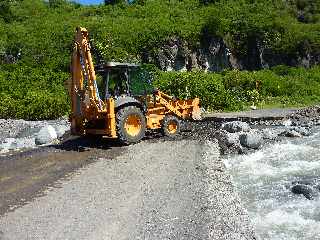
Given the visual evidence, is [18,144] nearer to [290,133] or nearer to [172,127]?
[172,127]

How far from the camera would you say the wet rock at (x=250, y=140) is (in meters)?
16.4

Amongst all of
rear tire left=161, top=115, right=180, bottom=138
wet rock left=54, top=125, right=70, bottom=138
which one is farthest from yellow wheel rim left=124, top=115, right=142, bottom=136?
wet rock left=54, top=125, right=70, bottom=138

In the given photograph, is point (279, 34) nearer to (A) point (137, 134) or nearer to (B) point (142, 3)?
(B) point (142, 3)

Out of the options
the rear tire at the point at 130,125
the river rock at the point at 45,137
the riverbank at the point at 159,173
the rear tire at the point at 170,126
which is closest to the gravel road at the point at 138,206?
the riverbank at the point at 159,173

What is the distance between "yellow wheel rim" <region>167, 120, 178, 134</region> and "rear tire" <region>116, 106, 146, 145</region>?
1194 mm

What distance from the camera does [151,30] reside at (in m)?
48.7

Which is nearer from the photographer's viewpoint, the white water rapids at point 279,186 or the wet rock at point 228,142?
the white water rapids at point 279,186

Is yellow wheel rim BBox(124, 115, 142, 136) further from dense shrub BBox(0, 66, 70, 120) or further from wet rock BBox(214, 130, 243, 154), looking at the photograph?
dense shrub BBox(0, 66, 70, 120)

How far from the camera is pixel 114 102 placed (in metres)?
15.0

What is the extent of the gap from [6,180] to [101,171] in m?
2.10

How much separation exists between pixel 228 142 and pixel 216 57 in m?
36.1

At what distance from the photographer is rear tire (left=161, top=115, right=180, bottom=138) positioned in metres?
16.4

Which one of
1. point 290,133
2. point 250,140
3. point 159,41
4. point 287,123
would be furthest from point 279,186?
point 159,41

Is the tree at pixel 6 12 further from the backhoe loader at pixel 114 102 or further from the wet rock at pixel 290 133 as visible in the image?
the backhoe loader at pixel 114 102
